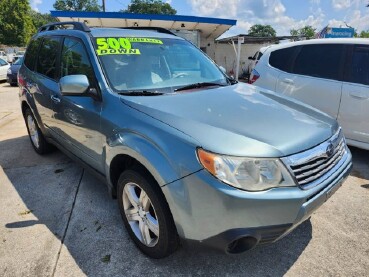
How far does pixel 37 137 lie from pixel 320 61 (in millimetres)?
4498

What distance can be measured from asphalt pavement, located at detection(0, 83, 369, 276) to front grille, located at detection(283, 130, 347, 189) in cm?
72

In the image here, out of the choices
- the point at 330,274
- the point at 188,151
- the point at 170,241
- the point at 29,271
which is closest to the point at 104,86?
the point at 188,151

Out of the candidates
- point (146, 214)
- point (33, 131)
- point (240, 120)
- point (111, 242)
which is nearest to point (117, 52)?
point (240, 120)

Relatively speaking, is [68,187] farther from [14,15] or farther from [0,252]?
[14,15]

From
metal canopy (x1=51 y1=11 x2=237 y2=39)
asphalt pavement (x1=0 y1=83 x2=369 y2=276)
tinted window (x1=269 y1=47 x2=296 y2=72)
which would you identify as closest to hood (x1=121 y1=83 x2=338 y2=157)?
asphalt pavement (x1=0 y1=83 x2=369 y2=276)

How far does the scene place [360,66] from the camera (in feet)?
14.8

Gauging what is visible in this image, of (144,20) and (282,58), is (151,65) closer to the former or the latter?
(282,58)

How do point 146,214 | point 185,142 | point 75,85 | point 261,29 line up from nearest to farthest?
point 185,142
point 146,214
point 75,85
point 261,29

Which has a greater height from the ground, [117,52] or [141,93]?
[117,52]

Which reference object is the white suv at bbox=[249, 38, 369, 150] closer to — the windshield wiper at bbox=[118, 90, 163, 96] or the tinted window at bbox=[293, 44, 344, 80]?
the tinted window at bbox=[293, 44, 344, 80]

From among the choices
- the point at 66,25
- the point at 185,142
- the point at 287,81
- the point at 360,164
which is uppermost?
the point at 66,25

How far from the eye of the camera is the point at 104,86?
2.77 metres

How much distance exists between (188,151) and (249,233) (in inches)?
24.5

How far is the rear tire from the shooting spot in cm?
474
